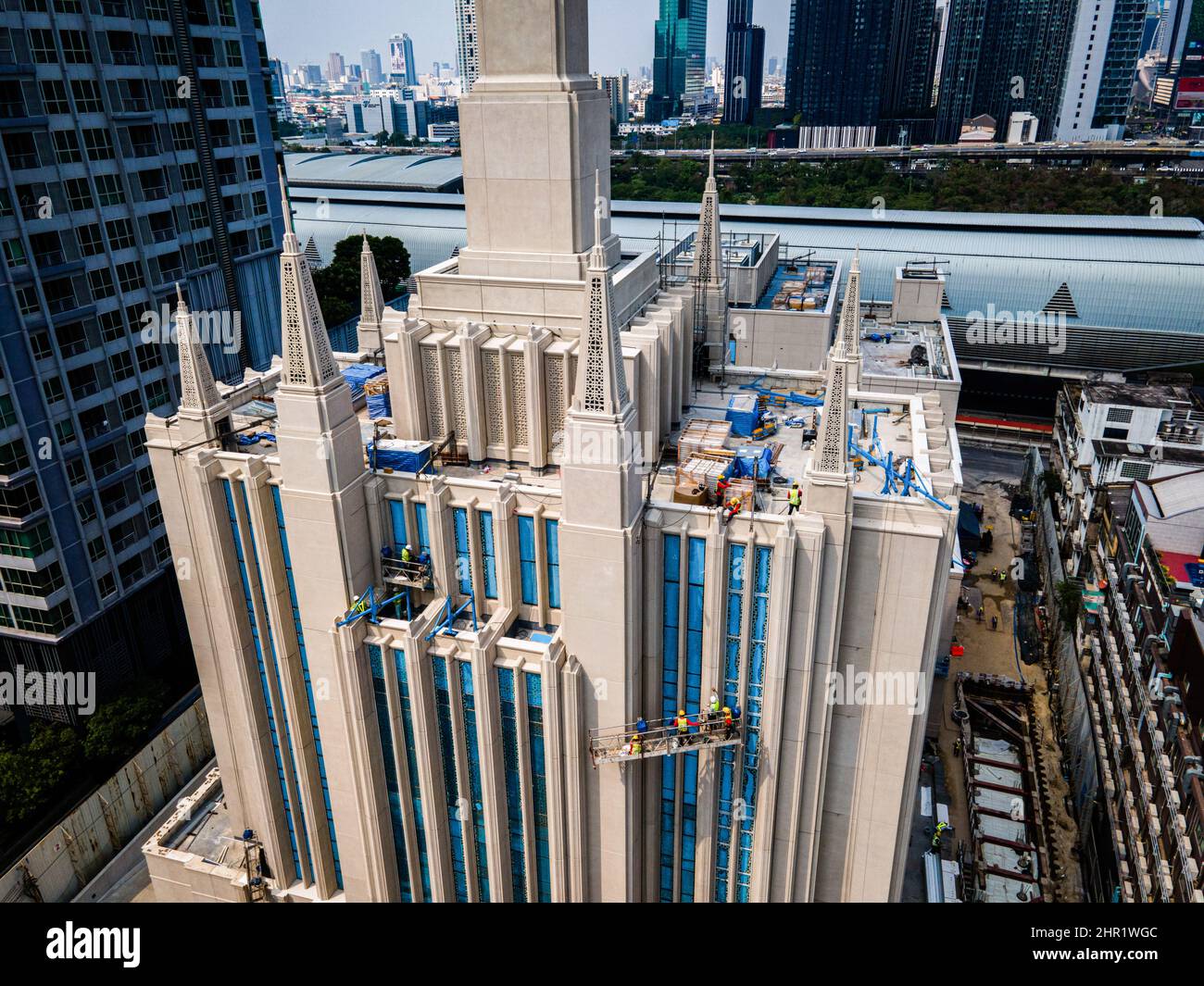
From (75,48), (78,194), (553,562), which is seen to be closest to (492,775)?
(553,562)

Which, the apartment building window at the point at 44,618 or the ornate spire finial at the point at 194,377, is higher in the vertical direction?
the ornate spire finial at the point at 194,377

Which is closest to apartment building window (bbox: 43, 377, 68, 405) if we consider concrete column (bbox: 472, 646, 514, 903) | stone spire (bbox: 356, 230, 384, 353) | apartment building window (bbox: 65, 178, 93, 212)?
apartment building window (bbox: 65, 178, 93, 212)

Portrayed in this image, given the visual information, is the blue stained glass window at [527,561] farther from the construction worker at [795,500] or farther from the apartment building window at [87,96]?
the apartment building window at [87,96]

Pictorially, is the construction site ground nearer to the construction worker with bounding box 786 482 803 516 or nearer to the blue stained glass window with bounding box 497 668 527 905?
the blue stained glass window with bounding box 497 668 527 905

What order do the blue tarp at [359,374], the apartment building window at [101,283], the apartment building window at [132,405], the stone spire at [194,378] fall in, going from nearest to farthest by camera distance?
the stone spire at [194,378] < the blue tarp at [359,374] < the apartment building window at [101,283] < the apartment building window at [132,405]

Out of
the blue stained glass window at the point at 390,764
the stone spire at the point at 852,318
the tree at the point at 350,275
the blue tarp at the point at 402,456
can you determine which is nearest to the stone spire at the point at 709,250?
the stone spire at the point at 852,318

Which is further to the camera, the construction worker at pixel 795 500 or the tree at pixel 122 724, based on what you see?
the tree at pixel 122 724

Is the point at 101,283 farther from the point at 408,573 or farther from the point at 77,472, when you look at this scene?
the point at 408,573
